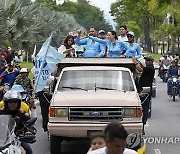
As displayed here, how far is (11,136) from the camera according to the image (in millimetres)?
8602

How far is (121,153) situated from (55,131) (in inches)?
250

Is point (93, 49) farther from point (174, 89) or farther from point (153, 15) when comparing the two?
point (153, 15)

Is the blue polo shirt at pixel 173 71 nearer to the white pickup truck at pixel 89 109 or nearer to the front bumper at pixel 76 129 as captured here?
the white pickup truck at pixel 89 109

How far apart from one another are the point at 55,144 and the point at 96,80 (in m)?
1.72

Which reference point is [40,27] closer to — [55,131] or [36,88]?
[36,88]

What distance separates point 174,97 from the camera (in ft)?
83.5

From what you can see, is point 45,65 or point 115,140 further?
point 45,65

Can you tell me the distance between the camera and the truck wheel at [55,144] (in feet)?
39.8

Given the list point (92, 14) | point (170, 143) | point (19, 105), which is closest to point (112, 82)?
point (170, 143)

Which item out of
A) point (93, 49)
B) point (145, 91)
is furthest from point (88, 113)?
point (93, 49)

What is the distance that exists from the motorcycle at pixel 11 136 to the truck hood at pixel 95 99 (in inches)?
111

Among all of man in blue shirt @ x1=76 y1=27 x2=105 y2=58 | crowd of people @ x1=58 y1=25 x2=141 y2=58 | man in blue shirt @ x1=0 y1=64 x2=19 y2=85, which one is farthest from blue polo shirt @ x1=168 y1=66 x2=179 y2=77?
crowd of people @ x1=58 y1=25 x2=141 y2=58

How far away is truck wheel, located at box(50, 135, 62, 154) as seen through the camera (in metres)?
12.1

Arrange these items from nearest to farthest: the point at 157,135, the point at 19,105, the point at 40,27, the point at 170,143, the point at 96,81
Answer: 1. the point at 19,105
2. the point at 96,81
3. the point at 170,143
4. the point at 157,135
5. the point at 40,27
